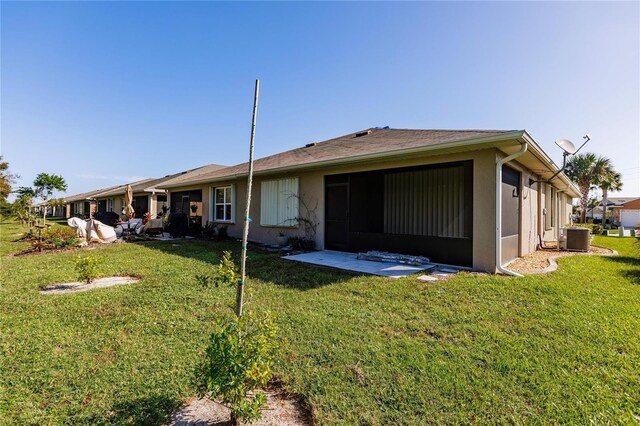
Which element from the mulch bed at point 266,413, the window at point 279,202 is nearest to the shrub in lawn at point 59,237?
the window at point 279,202

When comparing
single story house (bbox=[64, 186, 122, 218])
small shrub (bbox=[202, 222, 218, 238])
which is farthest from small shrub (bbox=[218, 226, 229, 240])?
single story house (bbox=[64, 186, 122, 218])

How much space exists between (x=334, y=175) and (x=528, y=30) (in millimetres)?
6341

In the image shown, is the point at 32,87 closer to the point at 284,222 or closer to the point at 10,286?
the point at 10,286

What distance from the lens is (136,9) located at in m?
8.42

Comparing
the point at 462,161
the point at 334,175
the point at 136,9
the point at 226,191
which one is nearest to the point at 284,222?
the point at 334,175

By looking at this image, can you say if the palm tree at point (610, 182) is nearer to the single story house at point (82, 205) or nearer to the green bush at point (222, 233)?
the green bush at point (222, 233)

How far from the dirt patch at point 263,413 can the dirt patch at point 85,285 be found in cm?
440

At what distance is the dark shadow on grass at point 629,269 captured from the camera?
6121mm

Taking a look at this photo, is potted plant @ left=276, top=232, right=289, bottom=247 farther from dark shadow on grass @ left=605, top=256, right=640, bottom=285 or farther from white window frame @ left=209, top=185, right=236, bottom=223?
dark shadow on grass @ left=605, top=256, right=640, bottom=285

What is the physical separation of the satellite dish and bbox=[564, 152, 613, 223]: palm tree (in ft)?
81.4

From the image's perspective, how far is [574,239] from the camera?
10477 mm

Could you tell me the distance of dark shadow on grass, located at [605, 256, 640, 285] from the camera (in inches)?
241

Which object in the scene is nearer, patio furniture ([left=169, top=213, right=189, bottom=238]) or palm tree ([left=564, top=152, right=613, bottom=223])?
patio furniture ([left=169, top=213, right=189, bottom=238])

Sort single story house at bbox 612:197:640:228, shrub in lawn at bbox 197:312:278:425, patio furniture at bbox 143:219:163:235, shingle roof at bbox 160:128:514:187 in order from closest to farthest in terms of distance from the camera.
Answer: shrub in lawn at bbox 197:312:278:425, shingle roof at bbox 160:128:514:187, patio furniture at bbox 143:219:163:235, single story house at bbox 612:197:640:228
